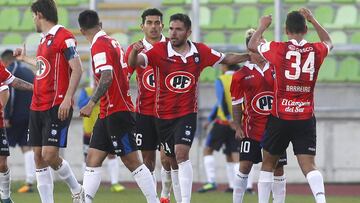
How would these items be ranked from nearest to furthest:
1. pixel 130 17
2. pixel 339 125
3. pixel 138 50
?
pixel 138 50 < pixel 339 125 < pixel 130 17

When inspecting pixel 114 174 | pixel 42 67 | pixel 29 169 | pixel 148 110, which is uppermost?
pixel 42 67

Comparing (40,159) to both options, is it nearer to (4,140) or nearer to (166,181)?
(4,140)

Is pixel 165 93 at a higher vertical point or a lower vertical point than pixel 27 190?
higher

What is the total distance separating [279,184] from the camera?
12.1 metres

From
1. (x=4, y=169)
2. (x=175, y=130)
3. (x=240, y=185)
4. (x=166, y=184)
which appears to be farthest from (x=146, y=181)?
(x=166, y=184)

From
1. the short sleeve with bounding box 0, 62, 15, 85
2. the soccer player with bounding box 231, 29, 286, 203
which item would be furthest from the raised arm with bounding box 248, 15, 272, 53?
the short sleeve with bounding box 0, 62, 15, 85

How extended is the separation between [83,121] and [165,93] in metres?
6.98

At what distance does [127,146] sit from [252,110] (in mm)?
1800

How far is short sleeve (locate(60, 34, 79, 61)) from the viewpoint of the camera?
11.2m

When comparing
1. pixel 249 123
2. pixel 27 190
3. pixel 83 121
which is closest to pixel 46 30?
pixel 249 123

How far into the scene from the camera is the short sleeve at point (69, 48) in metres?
11.2

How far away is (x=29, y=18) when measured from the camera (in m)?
20.2

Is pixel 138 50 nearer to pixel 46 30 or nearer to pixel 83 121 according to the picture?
pixel 46 30

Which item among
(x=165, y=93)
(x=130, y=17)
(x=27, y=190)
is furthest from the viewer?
(x=130, y=17)
